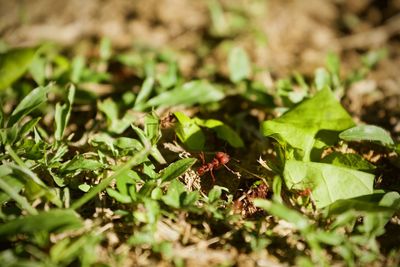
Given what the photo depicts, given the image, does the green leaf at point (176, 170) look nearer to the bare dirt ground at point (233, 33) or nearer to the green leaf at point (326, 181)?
the green leaf at point (326, 181)

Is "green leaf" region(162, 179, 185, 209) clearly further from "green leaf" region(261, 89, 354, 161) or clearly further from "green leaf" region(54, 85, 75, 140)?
"green leaf" region(54, 85, 75, 140)

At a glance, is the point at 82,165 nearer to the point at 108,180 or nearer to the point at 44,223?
the point at 108,180

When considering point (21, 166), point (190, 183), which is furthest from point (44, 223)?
point (190, 183)

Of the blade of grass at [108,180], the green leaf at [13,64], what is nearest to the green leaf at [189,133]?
the blade of grass at [108,180]

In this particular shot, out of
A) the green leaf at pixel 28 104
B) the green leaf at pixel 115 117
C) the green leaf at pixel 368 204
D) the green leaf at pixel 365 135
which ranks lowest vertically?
the green leaf at pixel 368 204

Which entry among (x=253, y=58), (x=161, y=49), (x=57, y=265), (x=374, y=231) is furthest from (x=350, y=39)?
(x=57, y=265)

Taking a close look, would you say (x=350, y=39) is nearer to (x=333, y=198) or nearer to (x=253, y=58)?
(x=253, y=58)
